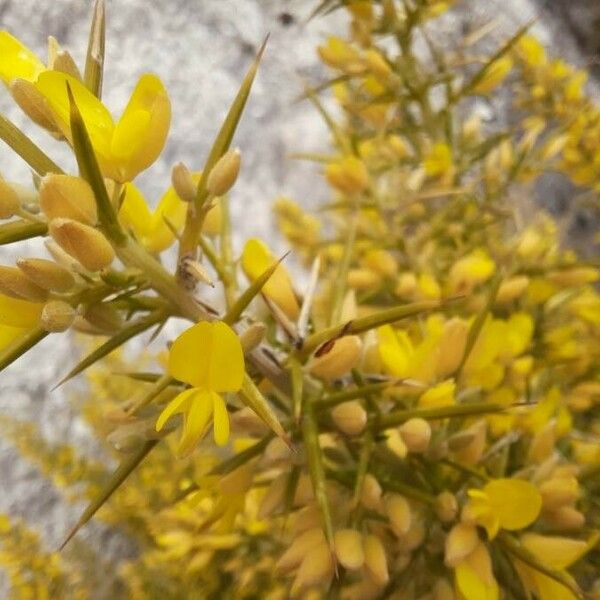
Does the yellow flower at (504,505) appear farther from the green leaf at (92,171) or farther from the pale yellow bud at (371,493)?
the green leaf at (92,171)

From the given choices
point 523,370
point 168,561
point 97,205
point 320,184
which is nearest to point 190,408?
point 97,205

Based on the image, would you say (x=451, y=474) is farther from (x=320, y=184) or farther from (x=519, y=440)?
(x=320, y=184)

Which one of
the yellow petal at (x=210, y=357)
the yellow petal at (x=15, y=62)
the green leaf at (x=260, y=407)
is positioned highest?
the yellow petal at (x=15, y=62)

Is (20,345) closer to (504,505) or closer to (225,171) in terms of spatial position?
(225,171)

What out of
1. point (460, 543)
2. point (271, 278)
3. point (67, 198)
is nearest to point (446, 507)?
point (460, 543)

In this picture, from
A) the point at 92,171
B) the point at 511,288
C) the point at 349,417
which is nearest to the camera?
the point at 92,171

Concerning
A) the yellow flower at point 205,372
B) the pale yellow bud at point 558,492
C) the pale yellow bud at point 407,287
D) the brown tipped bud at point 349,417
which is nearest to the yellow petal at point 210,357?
the yellow flower at point 205,372
